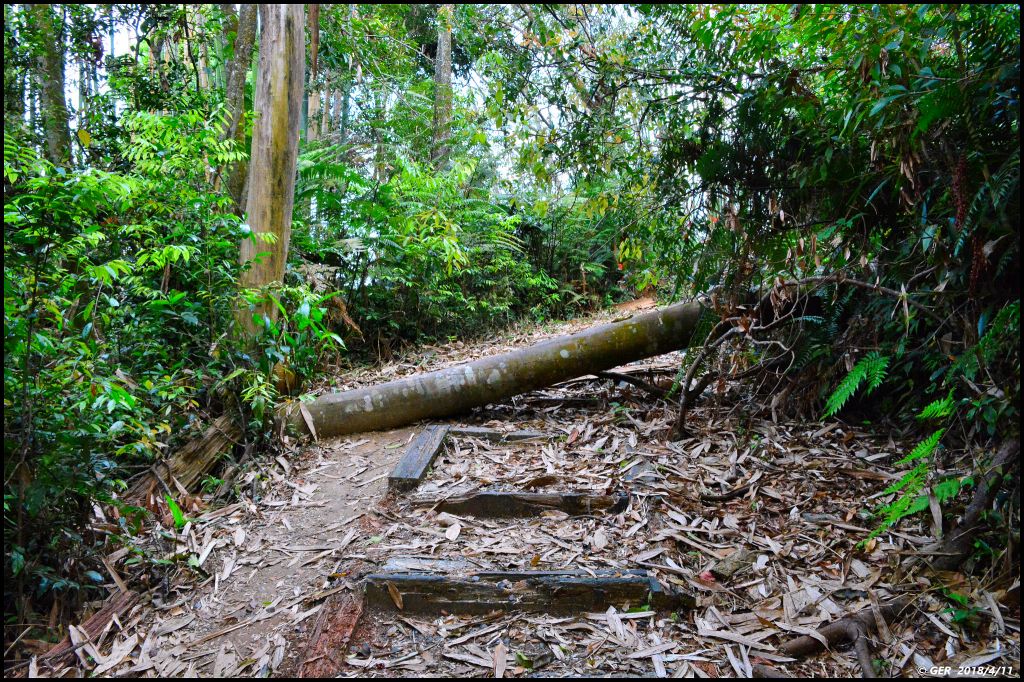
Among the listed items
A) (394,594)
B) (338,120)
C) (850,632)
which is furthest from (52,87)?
(338,120)

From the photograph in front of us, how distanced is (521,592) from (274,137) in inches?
171

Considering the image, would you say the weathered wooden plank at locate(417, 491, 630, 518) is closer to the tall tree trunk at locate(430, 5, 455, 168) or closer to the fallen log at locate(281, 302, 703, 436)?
the fallen log at locate(281, 302, 703, 436)

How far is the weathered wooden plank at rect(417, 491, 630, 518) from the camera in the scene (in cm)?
312

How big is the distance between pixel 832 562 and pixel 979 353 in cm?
109

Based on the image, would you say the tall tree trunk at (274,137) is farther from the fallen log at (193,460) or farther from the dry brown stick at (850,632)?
the dry brown stick at (850,632)

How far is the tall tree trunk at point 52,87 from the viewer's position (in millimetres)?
4707

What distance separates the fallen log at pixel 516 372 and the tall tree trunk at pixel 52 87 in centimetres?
334

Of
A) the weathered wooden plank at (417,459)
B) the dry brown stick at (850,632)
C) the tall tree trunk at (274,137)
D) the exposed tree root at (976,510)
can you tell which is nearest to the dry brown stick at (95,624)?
the weathered wooden plank at (417,459)

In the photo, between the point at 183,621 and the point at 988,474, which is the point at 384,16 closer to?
the point at 183,621

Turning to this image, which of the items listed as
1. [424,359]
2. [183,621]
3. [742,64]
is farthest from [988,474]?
[424,359]

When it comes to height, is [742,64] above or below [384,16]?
below

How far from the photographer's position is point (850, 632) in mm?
2061

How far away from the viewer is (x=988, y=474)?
213 centimetres

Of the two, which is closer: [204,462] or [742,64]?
[742,64]
